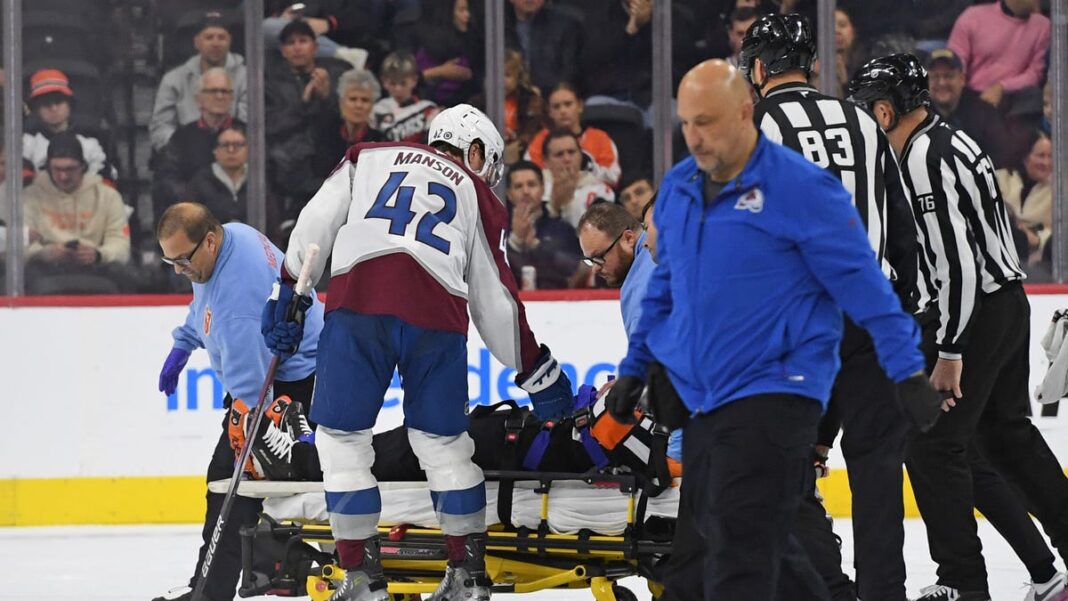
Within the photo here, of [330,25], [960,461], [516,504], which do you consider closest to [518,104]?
[330,25]

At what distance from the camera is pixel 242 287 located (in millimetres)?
4379

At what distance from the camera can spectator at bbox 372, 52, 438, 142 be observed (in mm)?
7328

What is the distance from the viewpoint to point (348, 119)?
24.1 ft

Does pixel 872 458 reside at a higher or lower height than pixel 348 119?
lower

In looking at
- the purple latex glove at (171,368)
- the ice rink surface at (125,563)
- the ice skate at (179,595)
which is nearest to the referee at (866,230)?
the ice rink surface at (125,563)

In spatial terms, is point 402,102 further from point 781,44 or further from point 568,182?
point 781,44

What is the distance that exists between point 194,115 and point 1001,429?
4.26 meters

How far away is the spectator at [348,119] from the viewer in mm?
7320

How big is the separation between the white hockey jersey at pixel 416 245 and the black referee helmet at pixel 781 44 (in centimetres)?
Result: 86

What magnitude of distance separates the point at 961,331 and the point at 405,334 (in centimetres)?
143

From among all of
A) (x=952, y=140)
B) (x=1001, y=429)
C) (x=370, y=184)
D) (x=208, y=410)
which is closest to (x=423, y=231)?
(x=370, y=184)

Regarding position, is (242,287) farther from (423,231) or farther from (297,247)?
(423,231)

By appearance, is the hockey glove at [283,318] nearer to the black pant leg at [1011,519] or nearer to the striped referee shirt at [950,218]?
the striped referee shirt at [950,218]

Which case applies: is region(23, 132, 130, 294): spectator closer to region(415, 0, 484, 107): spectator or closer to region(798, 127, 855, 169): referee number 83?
region(415, 0, 484, 107): spectator
